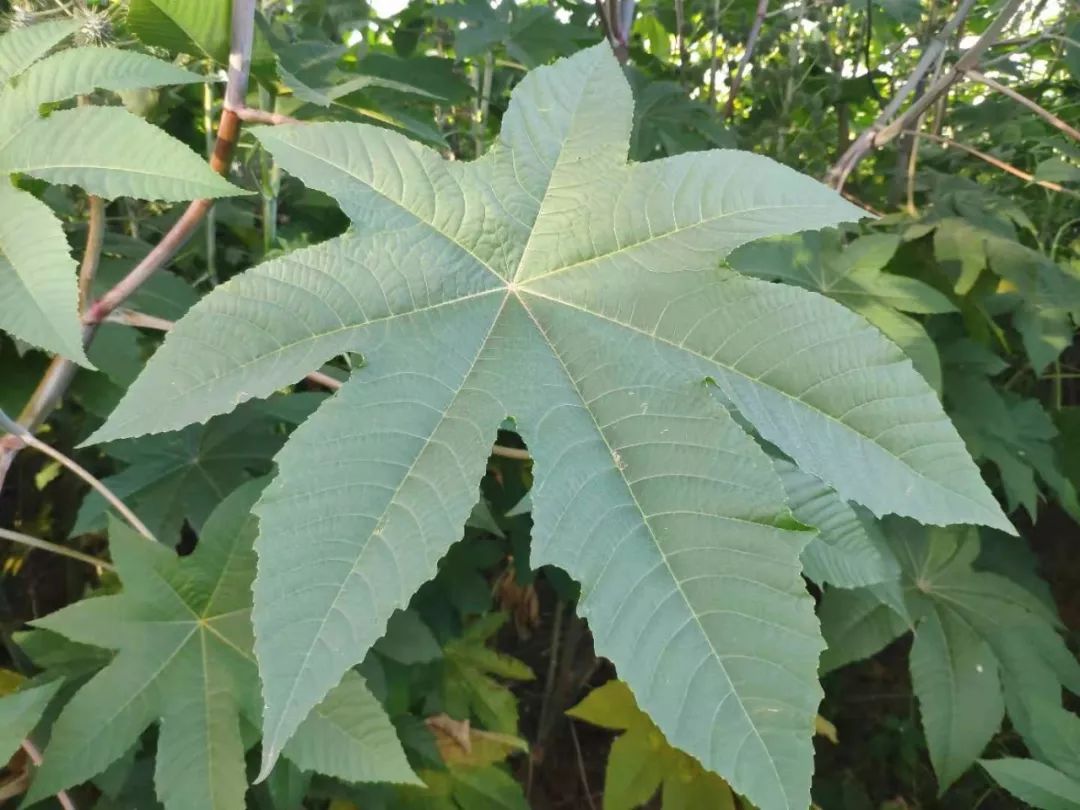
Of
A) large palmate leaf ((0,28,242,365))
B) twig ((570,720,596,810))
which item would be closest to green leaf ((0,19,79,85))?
large palmate leaf ((0,28,242,365))

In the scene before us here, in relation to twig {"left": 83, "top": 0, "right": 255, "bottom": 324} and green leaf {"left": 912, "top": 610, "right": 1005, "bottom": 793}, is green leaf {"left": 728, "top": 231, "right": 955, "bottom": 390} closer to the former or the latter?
green leaf {"left": 912, "top": 610, "right": 1005, "bottom": 793}

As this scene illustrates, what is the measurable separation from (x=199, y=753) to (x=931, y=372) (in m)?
1.01

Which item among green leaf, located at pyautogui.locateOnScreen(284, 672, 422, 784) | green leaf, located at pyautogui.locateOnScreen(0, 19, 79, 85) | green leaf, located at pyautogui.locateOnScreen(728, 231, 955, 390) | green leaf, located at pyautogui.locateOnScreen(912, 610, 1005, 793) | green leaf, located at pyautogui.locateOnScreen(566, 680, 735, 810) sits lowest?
green leaf, located at pyautogui.locateOnScreen(566, 680, 735, 810)

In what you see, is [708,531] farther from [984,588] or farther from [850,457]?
[984,588]

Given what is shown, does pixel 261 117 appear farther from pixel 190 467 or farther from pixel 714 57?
pixel 714 57

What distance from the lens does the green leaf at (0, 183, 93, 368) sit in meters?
0.58

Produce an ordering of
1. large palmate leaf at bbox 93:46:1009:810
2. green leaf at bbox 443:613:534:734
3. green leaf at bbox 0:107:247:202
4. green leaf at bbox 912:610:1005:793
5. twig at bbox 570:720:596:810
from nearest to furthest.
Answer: large palmate leaf at bbox 93:46:1009:810 < green leaf at bbox 0:107:247:202 < green leaf at bbox 912:610:1005:793 < green leaf at bbox 443:613:534:734 < twig at bbox 570:720:596:810

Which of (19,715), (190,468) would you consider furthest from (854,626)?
(19,715)

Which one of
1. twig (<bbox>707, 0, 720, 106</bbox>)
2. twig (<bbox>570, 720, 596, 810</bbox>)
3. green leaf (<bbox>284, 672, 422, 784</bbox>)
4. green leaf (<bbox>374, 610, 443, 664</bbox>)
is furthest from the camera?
twig (<bbox>570, 720, 596, 810</bbox>)

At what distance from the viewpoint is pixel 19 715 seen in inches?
28.4

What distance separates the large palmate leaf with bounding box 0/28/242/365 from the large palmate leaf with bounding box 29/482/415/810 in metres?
0.31

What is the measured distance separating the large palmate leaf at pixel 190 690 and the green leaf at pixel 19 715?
0.08 metres

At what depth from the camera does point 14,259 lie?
2.01 ft

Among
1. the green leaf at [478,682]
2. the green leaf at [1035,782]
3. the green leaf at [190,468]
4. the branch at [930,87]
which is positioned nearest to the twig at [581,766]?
the green leaf at [478,682]
